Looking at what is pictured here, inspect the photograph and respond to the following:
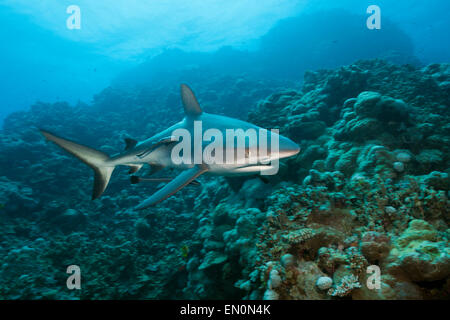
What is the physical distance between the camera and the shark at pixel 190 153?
2803 millimetres

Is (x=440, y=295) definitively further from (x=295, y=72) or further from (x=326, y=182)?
(x=295, y=72)

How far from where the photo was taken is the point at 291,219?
10.5 ft

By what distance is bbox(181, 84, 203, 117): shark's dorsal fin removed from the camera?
4070mm

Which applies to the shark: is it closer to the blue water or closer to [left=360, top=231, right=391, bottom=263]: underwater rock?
[left=360, top=231, right=391, bottom=263]: underwater rock

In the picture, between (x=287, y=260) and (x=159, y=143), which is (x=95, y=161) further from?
(x=287, y=260)

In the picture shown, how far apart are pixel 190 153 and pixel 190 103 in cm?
119

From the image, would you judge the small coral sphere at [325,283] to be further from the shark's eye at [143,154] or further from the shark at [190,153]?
the shark's eye at [143,154]

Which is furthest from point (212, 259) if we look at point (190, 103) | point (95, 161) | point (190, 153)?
point (190, 103)

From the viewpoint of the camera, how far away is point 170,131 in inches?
165

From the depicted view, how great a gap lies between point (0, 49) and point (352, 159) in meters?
125

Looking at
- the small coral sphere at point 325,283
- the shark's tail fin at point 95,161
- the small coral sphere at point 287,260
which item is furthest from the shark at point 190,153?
the small coral sphere at point 325,283

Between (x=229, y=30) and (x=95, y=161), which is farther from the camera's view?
(x=229, y=30)

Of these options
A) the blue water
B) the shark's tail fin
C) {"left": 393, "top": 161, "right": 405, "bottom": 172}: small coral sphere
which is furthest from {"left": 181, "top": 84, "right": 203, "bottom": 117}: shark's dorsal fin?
the blue water

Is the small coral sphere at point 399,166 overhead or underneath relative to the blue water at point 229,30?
underneath
